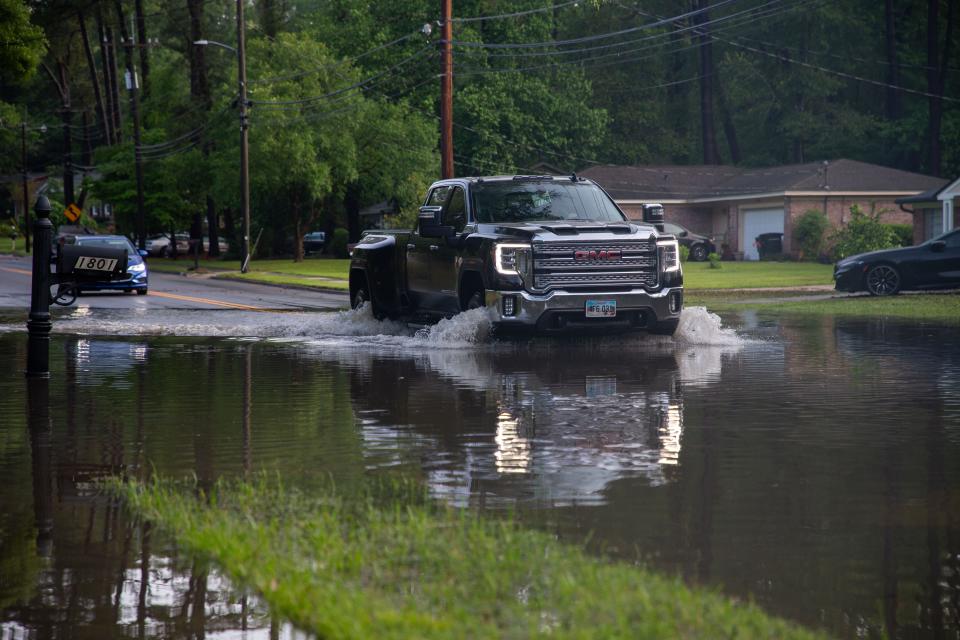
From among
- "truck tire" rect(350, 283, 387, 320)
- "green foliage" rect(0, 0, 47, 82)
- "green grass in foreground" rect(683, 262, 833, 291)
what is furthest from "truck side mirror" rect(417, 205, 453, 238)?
"green foliage" rect(0, 0, 47, 82)

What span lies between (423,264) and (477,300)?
161 cm

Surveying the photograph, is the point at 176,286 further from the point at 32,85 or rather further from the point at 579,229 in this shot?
the point at 32,85

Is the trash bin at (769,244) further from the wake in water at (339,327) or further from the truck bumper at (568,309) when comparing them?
the truck bumper at (568,309)

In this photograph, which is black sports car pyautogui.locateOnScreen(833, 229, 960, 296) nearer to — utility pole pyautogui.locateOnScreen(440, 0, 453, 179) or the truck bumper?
utility pole pyautogui.locateOnScreen(440, 0, 453, 179)

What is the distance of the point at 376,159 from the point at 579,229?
4968cm

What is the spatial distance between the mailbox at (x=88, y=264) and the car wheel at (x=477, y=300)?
4.74 metres

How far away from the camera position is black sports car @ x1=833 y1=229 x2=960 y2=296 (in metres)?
28.7

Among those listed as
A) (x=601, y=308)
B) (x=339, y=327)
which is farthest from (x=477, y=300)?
(x=339, y=327)

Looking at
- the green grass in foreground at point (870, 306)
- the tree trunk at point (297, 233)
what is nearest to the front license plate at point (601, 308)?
the green grass in foreground at point (870, 306)

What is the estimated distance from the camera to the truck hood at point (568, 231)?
16.3 metres

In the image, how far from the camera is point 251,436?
962 centimetres

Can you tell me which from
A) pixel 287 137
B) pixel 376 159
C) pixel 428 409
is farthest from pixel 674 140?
pixel 428 409

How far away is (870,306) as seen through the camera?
25.6 m

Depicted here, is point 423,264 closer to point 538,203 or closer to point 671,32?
point 538,203
